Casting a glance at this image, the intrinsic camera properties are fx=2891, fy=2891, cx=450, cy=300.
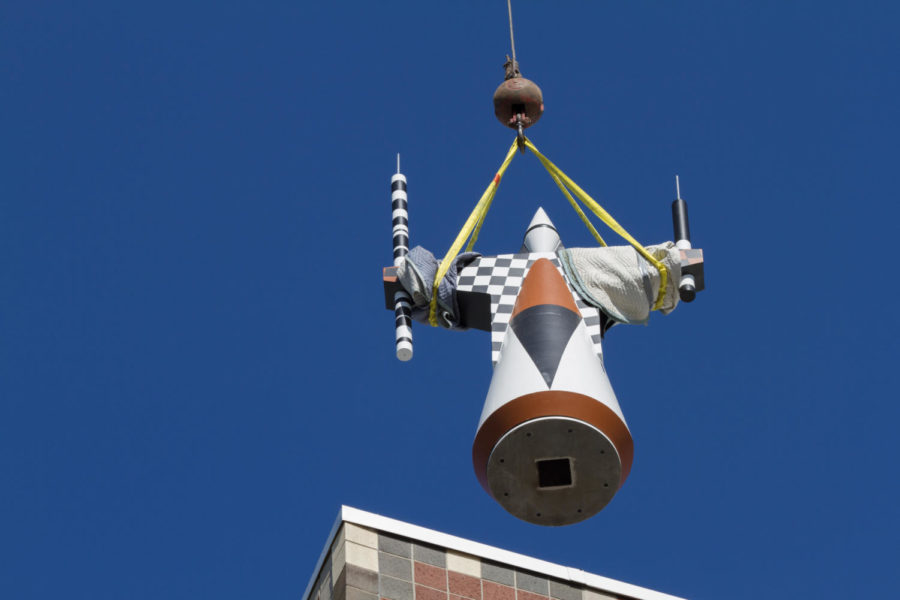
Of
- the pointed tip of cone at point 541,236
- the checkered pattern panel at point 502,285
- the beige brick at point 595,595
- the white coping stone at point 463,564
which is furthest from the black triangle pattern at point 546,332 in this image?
the beige brick at point 595,595

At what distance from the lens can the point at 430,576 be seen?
78.4 feet

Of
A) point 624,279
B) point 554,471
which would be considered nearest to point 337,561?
point 554,471

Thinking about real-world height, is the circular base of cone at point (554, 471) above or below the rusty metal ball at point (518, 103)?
below

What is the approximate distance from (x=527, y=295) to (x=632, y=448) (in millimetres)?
1742

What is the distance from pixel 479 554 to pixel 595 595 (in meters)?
1.08

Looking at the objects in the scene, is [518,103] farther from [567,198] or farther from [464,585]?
[464,585]

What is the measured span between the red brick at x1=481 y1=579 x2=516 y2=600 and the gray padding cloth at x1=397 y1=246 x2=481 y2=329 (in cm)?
222

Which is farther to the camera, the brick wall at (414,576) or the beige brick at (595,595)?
the beige brick at (595,595)

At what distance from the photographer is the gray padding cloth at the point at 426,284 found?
956 inches

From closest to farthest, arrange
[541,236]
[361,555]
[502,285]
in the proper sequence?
[361,555] < [502,285] < [541,236]

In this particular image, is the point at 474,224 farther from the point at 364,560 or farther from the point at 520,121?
the point at 364,560

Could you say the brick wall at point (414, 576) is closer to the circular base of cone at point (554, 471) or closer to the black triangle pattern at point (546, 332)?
the circular base of cone at point (554, 471)

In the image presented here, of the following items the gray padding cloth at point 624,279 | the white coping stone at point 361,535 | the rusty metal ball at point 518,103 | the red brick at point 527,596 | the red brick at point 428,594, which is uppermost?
the rusty metal ball at point 518,103

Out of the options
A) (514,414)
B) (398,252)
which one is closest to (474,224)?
(398,252)
